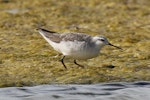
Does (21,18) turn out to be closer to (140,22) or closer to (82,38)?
(140,22)

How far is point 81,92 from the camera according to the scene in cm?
1065

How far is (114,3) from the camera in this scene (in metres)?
21.4

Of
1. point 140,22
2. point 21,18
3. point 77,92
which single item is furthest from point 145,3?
point 77,92

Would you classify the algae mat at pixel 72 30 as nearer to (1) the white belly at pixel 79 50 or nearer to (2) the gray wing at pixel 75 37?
(1) the white belly at pixel 79 50

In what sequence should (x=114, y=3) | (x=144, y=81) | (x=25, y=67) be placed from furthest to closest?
(x=114, y=3), (x=25, y=67), (x=144, y=81)

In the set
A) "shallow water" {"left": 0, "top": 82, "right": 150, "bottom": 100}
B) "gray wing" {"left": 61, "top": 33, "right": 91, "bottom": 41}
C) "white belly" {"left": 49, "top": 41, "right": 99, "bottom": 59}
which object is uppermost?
"gray wing" {"left": 61, "top": 33, "right": 91, "bottom": 41}

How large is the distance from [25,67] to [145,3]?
10.4m

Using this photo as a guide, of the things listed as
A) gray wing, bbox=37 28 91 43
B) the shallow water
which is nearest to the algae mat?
the shallow water

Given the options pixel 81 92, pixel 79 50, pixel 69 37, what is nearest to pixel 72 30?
pixel 69 37

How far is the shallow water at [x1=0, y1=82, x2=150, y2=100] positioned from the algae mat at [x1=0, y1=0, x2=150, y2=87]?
1.33 ft

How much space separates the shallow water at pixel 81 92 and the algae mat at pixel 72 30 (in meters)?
0.41

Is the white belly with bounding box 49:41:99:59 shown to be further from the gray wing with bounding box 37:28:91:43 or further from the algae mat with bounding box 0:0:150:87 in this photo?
the algae mat with bounding box 0:0:150:87

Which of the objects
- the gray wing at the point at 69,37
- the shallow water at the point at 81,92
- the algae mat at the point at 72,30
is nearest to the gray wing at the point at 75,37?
the gray wing at the point at 69,37

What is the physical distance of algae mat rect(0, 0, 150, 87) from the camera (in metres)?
11.9
